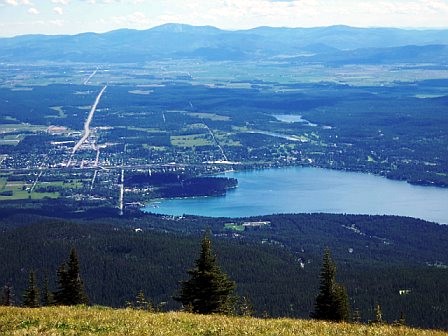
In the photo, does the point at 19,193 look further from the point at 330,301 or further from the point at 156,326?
the point at 156,326

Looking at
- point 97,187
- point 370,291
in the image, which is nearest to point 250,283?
point 370,291

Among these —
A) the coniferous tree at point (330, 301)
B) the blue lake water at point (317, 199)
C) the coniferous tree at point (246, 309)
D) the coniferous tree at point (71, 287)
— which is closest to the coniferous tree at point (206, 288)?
the coniferous tree at point (246, 309)

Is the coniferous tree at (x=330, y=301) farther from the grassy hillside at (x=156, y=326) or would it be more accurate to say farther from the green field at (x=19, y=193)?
the green field at (x=19, y=193)

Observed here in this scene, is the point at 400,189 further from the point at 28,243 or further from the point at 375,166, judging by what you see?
the point at 28,243

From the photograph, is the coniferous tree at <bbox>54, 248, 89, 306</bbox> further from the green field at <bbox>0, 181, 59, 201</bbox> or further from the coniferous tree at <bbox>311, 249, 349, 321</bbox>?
the green field at <bbox>0, 181, 59, 201</bbox>

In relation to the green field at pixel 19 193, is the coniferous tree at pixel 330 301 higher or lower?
higher

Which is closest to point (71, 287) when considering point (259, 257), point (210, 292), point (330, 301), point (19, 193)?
point (210, 292)
